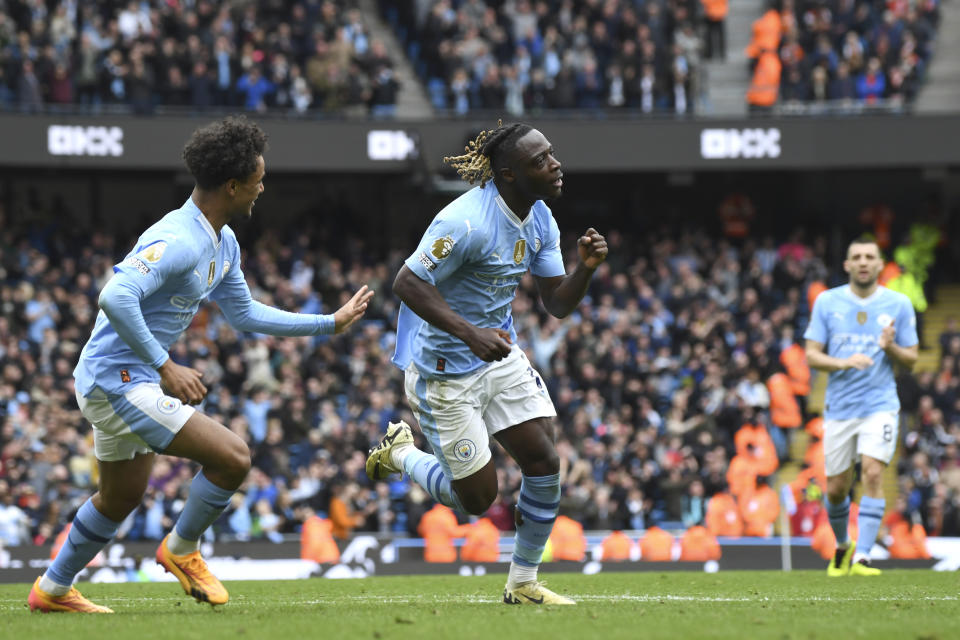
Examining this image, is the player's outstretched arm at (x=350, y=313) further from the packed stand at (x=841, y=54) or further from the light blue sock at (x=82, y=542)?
the packed stand at (x=841, y=54)

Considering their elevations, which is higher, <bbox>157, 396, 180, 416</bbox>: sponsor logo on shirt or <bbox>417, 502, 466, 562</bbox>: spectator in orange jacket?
<bbox>157, 396, 180, 416</bbox>: sponsor logo on shirt

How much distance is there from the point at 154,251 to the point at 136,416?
2.68 ft

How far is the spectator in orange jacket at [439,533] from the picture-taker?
14930 millimetres

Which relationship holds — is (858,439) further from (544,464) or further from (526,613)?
(526,613)

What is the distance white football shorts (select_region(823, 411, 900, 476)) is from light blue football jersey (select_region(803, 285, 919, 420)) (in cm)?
6

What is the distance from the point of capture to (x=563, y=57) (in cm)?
2366

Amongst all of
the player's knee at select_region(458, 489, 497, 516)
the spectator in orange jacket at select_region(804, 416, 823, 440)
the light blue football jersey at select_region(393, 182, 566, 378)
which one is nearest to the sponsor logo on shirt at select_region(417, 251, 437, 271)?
the light blue football jersey at select_region(393, 182, 566, 378)

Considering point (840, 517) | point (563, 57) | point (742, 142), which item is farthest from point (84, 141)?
point (840, 517)

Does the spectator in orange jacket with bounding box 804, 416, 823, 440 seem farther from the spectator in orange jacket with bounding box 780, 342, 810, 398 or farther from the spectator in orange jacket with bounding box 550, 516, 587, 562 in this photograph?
the spectator in orange jacket with bounding box 550, 516, 587, 562

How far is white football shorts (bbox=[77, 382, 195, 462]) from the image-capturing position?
6.59 m

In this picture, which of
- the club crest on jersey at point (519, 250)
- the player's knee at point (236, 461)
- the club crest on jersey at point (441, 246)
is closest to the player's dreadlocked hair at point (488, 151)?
the club crest on jersey at point (519, 250)

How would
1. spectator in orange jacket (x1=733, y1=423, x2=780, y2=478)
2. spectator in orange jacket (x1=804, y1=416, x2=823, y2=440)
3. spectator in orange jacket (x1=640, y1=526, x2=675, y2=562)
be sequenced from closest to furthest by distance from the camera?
spectator in orange jacket (x1=640, y1=526, x2=675, y2=562), spectator in orange jacket (x1=733, y1=423, x2=780, y2=478), spectator in orange jacket (x1=804, y1=416, x2=823, y2=440)

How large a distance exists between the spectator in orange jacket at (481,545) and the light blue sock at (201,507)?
8.25 m

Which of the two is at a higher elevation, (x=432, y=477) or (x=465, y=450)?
(x=465, y=450)
